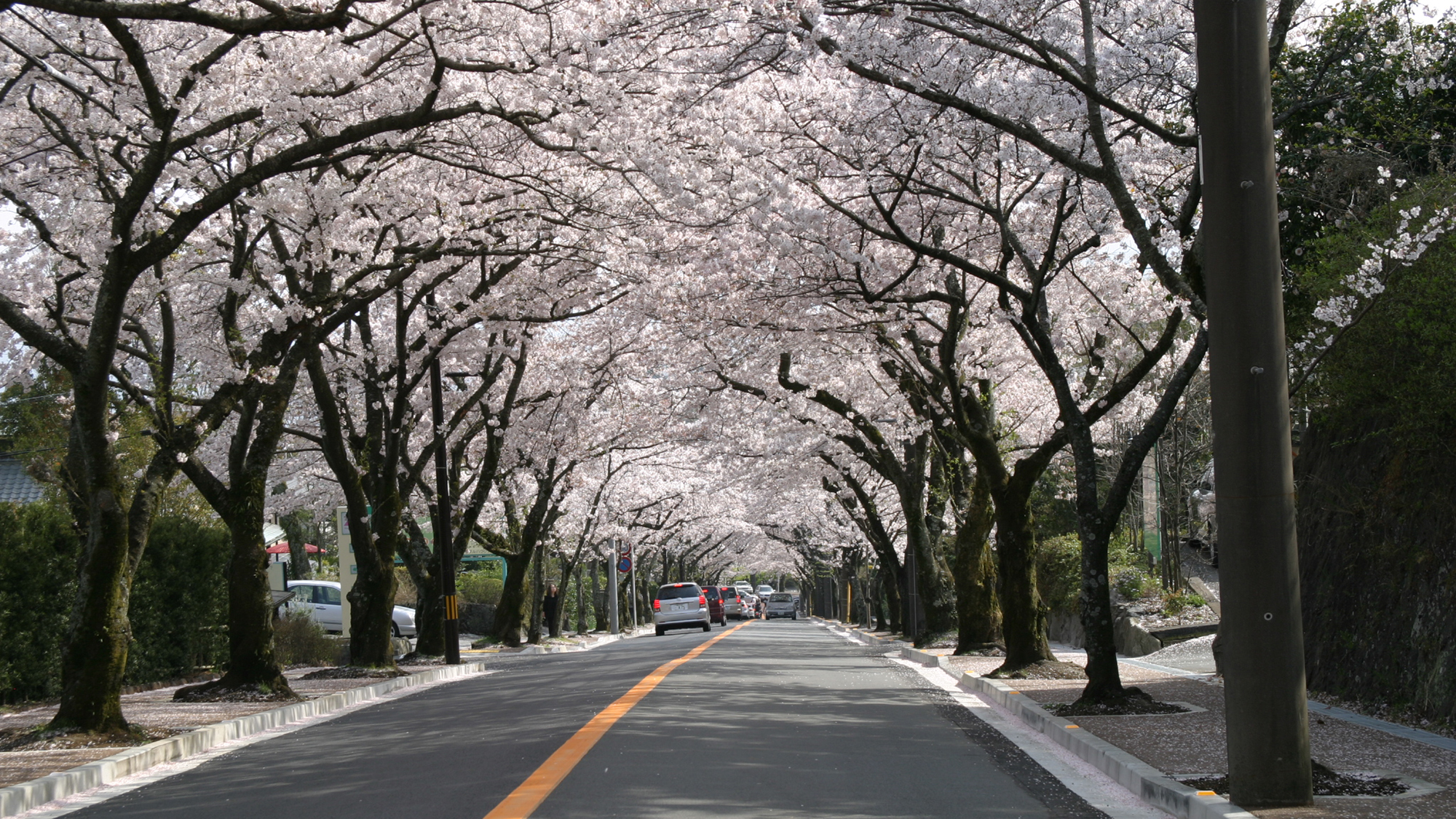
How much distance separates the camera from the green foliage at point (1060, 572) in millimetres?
27788

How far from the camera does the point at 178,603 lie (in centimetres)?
1947

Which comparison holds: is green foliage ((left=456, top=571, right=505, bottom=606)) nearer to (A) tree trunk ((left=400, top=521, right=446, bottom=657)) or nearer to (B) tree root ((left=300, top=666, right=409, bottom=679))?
(A) tree trunk ((left=400, top=521, right=446, bottom=657))

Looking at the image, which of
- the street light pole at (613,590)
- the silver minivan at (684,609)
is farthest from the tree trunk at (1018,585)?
the street light pole at (613,590)

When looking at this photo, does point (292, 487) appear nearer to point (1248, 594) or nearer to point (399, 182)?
point (399, 182)

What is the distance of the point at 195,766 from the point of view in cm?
1001

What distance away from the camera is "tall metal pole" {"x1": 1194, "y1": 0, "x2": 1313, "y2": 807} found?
641cm

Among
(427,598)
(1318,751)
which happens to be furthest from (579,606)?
(1318,751)

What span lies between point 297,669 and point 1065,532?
72.5 feet

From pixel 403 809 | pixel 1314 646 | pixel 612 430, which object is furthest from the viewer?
pixel 612 430

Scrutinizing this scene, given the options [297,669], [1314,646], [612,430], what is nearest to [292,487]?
[612,430]

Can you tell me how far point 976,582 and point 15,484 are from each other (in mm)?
33146

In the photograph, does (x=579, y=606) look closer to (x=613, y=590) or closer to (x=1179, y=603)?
(x=613, y=590)

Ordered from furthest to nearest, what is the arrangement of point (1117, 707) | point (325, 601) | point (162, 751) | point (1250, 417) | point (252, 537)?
point (325, 601) < point (252, 537) < point (1117, 707) < point (162, 751) < point (1250, 417)

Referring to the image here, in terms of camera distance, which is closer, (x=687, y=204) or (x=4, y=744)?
(x=4, y=744)
